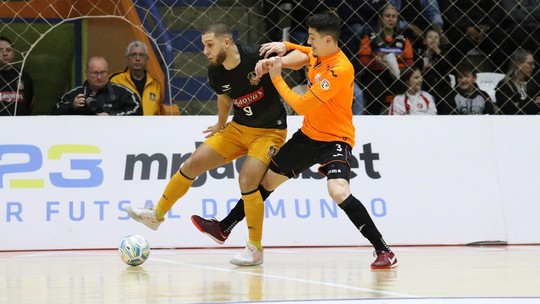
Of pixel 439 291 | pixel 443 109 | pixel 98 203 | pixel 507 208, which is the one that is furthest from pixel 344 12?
pixel 439 291

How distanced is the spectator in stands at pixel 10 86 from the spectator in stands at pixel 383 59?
146 inches

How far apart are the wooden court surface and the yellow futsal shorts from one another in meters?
0.86

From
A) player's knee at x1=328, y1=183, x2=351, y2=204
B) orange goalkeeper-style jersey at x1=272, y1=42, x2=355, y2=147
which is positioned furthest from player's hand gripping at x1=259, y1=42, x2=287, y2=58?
player's knee at x1=328, y1=183, x2=351, y2=204

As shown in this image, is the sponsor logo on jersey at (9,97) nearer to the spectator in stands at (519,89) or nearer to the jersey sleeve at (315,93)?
the jersey sleeve at (315,93)

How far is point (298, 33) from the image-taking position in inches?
465

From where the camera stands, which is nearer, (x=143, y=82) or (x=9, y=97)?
(x=143, y=82)

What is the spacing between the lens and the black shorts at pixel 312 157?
743cm

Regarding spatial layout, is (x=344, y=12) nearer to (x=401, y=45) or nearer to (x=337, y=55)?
(x=401, y=45)

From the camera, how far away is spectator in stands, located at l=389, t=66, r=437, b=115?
37.2ft

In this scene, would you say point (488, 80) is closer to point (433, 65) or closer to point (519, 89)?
point (519, 89)

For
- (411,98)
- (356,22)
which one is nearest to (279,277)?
(411,98)

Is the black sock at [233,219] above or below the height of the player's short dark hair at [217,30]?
below

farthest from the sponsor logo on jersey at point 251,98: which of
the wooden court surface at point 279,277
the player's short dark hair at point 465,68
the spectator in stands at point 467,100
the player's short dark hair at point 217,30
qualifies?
the player's short dark hair at point 465,68

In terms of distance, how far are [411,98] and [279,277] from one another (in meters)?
5.19
